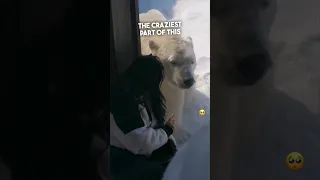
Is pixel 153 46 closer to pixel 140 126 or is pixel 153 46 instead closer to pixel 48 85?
pixel 140 126

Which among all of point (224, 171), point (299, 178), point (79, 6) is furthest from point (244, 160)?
point (79, 6)

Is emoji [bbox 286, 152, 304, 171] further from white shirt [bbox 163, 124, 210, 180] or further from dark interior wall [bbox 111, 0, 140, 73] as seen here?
dark interior wall [bbox 111, 0, 140, 73]

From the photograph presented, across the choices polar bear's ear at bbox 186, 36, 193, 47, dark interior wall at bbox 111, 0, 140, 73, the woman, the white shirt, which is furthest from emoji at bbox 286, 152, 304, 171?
dark interior wall at bbox 111, 0, 140, 73

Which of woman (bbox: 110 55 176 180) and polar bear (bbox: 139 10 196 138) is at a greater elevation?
polar bear (bbox: 139 10 196 138)

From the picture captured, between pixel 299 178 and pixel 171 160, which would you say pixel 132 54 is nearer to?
pixel 171 160

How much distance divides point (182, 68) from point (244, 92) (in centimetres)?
23

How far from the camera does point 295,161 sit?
1.39 m

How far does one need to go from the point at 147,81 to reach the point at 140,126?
0.16 metres

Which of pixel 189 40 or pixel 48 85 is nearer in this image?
pixel 189 40

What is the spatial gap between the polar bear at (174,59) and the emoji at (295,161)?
400 millimetres

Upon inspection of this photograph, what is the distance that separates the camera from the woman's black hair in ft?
4.50

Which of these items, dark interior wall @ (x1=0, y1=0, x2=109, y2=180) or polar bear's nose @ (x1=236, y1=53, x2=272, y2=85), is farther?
dark interior wall @ (x1=0, y1=0, x2=109, y2=180)

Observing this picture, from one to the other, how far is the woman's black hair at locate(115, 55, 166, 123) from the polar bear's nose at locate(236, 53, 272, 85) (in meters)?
0.28

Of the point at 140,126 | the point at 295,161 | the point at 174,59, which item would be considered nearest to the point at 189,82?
the point at 174,59
